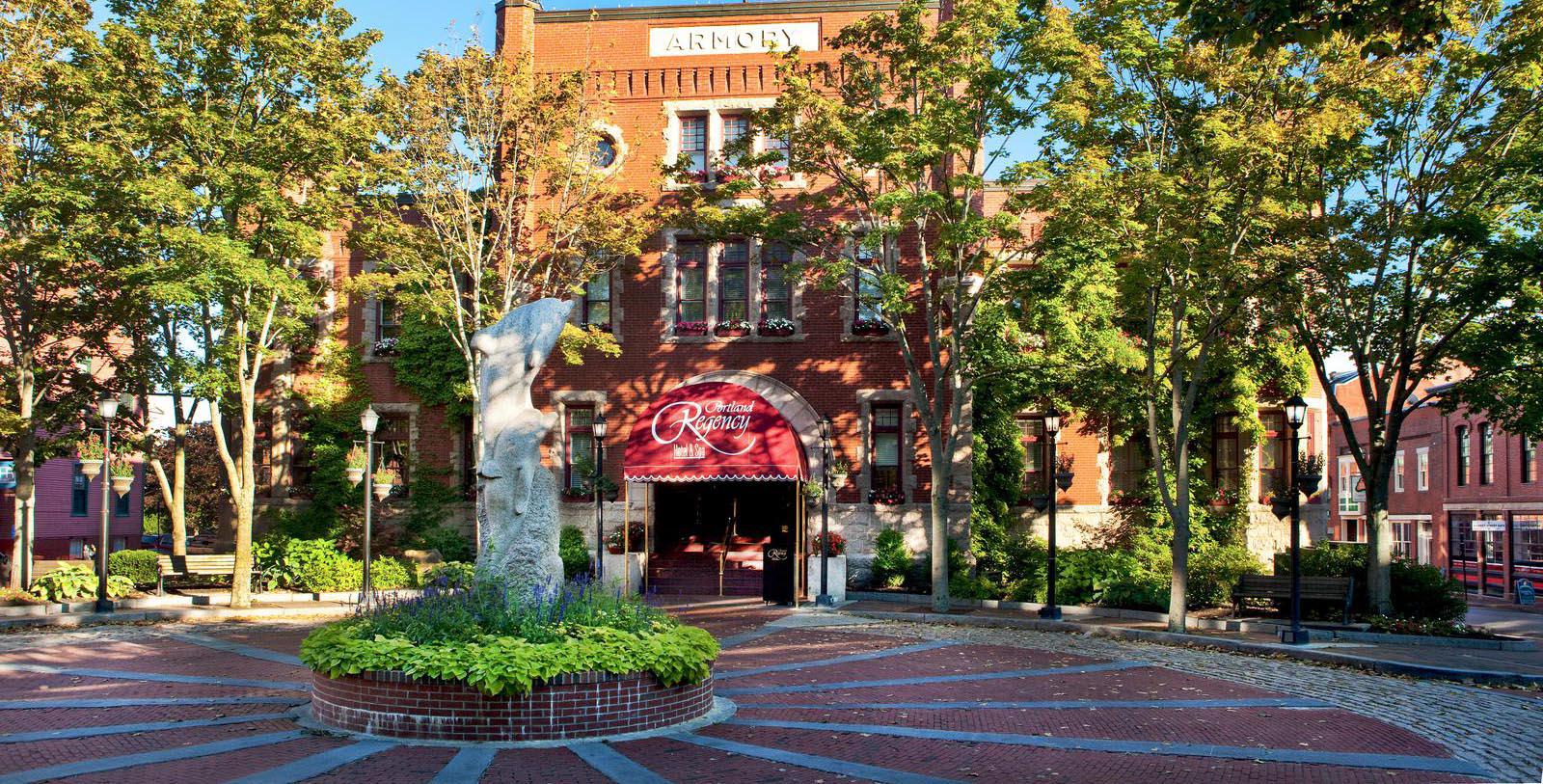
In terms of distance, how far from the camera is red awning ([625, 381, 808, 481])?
85.0 ft

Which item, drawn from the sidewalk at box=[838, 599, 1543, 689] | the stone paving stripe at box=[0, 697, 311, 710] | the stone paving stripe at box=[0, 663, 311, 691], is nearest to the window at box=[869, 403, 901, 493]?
the sidewalk at box=[838, 599, 1543, 689]

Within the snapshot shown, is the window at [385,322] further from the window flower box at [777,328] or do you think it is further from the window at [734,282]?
the window flower box at [777,328]

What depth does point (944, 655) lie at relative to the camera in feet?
54.8

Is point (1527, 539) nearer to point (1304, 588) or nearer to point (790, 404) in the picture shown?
point (1304, 588)

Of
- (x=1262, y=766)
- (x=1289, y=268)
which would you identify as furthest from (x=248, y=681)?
(x=1289, y=268)

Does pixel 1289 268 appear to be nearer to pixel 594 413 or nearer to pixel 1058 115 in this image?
pixel 1058 115

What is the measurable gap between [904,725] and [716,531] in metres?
18.7

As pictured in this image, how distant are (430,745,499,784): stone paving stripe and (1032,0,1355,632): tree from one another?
13350 millimetres

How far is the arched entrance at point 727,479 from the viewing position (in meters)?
25.9

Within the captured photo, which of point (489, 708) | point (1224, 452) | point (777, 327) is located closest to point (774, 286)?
point (777, 327)

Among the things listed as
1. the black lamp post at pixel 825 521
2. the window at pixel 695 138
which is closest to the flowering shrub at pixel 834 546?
the black lamp post at pixel 825 521

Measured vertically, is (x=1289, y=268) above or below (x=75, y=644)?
above

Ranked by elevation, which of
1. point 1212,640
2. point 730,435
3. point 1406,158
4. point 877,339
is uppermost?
point 1406,158

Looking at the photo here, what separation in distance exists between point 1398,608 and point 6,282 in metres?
28.2
